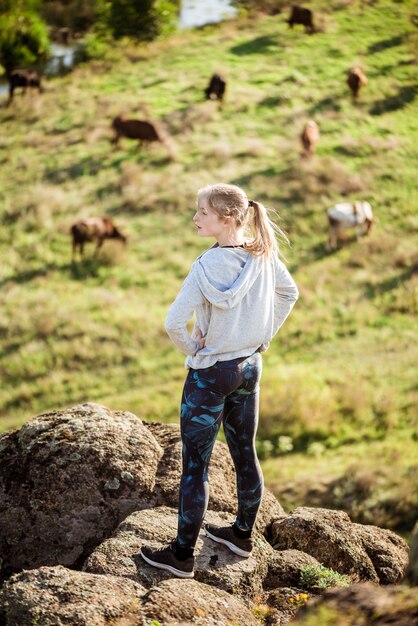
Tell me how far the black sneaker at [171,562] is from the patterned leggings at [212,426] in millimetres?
78

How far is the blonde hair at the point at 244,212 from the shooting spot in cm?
323

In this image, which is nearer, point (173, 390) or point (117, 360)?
point (173, 390)

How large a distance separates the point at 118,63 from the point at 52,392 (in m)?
23.6

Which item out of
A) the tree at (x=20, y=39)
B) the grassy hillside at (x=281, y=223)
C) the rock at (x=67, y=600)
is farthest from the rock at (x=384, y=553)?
the tree at (x=20, y=39)

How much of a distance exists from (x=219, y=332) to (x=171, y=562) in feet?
3.61

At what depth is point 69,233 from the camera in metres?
20.0

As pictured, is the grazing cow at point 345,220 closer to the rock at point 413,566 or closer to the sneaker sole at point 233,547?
the sneaker sole at point 233,547

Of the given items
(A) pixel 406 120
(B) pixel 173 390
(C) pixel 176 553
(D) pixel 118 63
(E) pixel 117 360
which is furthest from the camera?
(D) pixel 118 63

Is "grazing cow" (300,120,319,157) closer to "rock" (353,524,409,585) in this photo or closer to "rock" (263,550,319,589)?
"rock" (353,524,409,585)

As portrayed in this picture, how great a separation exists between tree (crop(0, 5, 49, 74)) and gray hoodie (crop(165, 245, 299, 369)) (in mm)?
33213

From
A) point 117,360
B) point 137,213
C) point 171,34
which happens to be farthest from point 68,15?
point 117,360

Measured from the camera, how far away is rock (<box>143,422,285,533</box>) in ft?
14.1

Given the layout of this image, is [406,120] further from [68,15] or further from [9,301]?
[68,15]

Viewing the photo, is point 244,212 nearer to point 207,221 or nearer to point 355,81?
point 207,221
